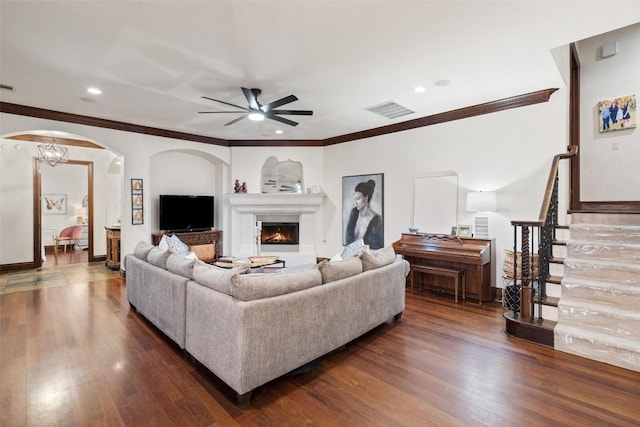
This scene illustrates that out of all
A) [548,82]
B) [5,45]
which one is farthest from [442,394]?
[5,45]

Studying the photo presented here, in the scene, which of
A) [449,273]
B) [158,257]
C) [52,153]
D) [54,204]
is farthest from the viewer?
[54,204]

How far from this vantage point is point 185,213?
6.67 m

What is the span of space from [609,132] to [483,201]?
6.70 ft

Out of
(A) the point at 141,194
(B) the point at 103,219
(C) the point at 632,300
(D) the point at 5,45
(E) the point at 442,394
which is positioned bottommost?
(E) the point at 442,394

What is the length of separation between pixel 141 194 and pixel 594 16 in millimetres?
6654

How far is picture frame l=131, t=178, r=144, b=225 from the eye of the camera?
579 cm

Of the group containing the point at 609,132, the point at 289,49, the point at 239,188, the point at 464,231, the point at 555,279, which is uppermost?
the point at 289,49

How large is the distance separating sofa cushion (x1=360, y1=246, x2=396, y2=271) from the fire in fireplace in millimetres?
3852

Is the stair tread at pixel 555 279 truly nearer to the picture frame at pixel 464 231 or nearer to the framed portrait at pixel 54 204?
the picture frame at pixel 464 231

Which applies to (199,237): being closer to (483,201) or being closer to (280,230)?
(280,230)

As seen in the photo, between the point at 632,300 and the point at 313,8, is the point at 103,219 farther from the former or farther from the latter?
the point at 632,300

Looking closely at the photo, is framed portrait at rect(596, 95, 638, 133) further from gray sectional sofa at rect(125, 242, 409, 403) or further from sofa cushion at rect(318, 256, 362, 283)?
sofa cushion at rect(318, 256, 362, 283)

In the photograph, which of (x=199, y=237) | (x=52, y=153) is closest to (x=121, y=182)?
(x=199, y=237)

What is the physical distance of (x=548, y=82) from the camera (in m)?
3.79
